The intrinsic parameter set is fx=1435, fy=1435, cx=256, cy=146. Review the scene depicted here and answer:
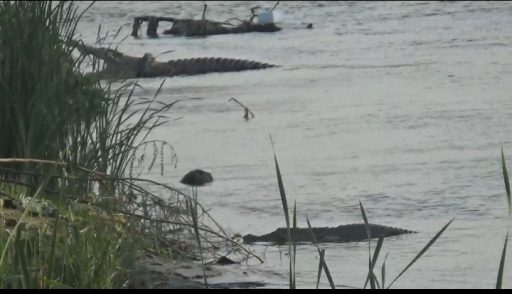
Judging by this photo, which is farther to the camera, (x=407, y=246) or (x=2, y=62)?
(x=407, y=246)

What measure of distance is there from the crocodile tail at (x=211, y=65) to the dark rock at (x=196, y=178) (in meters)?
8.04

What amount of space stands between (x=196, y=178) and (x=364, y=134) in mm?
2815

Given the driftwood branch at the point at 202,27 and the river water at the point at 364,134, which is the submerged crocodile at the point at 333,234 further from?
the driftwood branch at the point at 202,27

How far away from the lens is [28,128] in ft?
25.5

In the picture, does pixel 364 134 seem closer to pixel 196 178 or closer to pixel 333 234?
pixel 196 178

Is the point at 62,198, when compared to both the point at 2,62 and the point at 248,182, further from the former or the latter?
the point at 248,182

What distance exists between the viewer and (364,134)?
43.9ft

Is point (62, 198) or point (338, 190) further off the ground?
point (62, 198)

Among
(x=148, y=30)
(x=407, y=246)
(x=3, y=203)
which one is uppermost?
(x=3, y=203)

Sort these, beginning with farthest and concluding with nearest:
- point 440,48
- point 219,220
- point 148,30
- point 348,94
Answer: point 148,30 → point 440,48 → point 348,94 → point 219,220

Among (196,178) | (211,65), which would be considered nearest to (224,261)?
(196,178)
